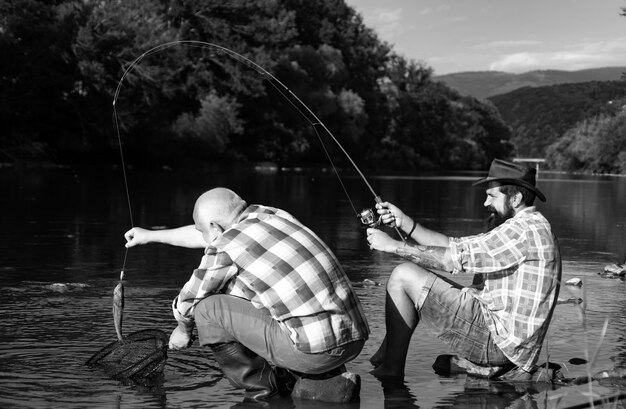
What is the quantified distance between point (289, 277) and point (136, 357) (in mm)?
1379

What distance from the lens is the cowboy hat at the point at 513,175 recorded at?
221 inches

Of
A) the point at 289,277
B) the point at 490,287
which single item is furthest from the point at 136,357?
the point at 490,287

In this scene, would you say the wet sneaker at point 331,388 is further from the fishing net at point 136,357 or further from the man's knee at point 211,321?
the fishing net at point 136,357

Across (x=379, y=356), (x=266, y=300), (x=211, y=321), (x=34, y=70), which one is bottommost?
(x=379, y=356)

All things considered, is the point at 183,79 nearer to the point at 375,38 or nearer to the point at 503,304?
the point at 375,38

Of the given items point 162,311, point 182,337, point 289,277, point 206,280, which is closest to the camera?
point 289,277

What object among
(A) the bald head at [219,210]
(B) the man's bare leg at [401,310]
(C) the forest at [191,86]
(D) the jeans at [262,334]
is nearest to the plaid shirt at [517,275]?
(B) the man's bare leg at [401,310]

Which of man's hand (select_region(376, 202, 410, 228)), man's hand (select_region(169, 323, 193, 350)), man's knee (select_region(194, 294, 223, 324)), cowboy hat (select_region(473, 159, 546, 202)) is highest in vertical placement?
cowboy hat (select_region(473, 159, 546, 202))

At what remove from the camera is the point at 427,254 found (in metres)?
5.52

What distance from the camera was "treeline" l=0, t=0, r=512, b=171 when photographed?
42844 mm

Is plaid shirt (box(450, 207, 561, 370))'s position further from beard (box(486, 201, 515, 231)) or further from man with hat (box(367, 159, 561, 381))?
beard (box(486, 201, 515, 231))

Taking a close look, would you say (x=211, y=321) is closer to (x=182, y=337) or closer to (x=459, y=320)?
(x=182, y=337)

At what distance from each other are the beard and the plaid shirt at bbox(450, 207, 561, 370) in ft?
0.39

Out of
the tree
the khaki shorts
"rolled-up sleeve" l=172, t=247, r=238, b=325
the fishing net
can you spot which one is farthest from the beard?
the tree
